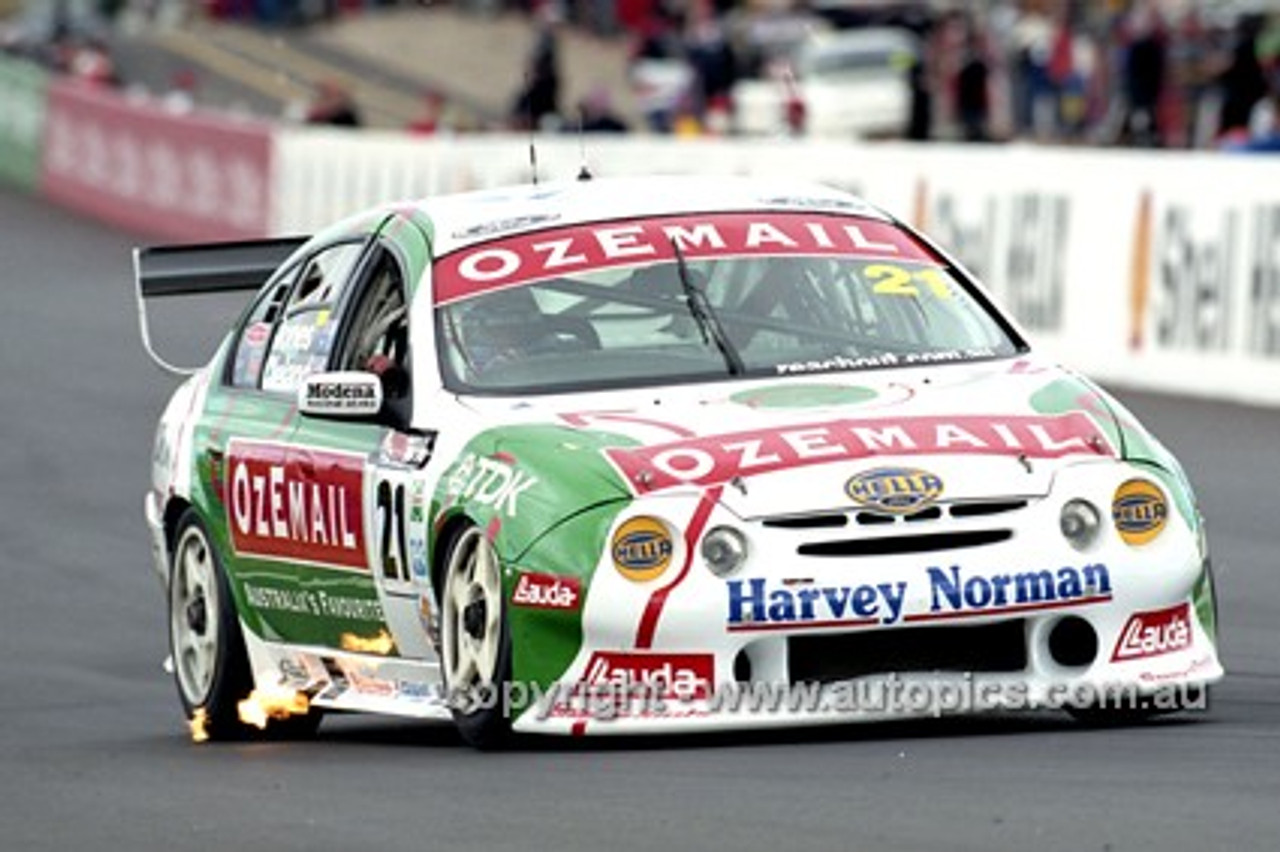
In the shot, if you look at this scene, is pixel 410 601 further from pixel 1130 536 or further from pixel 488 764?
pixel 1130 536

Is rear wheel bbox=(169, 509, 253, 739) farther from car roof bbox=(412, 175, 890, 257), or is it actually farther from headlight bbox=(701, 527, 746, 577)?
headlight bbox=(701, 527, 746, 577)

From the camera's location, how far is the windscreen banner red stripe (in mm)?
9742

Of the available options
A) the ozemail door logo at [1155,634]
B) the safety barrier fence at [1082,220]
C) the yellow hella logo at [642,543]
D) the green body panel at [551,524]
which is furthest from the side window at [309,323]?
the safety barrier fence at [1082,220]

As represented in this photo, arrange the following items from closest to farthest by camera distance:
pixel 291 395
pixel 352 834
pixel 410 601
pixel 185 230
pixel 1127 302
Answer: pixel 352 834 < pixel 410 601 < pixel 291 395 < pixel 1127 302 < pixel 185 230

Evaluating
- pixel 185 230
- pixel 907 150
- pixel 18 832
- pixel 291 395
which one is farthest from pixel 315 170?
pixel 18 832

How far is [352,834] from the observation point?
293 inches

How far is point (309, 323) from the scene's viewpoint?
10.5 m

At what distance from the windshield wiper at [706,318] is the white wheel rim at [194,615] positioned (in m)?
1.66

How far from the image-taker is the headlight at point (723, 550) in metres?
8.45

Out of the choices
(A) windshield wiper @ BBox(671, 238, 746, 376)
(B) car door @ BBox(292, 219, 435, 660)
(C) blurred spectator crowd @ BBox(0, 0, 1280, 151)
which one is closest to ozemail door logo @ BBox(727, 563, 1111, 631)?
(B) car door @ BBox(292, 219, 435, 660)

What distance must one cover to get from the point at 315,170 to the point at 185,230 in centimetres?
458

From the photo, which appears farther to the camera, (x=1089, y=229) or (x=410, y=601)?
(x=1089, y=229)

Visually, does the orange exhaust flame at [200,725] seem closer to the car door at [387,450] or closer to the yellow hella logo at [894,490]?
the car door at [387,450]

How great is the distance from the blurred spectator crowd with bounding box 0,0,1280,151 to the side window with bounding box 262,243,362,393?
12.8 m
